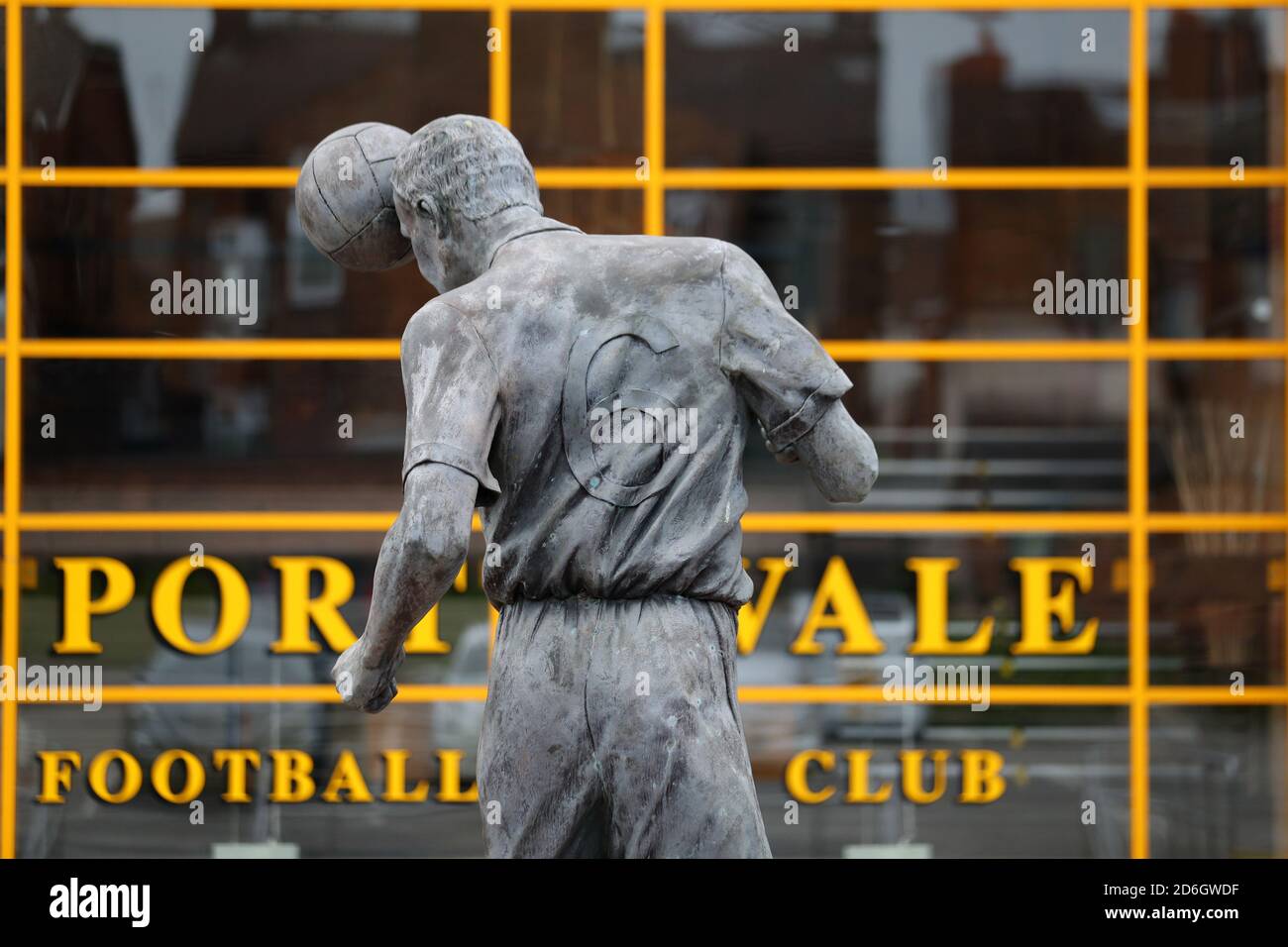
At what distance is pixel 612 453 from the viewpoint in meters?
3.94

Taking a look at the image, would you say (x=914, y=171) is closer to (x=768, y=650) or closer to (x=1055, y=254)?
(x=1055, y=254)

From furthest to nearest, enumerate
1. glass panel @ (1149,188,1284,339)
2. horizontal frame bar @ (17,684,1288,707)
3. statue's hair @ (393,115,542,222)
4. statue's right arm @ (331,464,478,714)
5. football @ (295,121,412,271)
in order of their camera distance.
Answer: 1. glass panel @ (1149,188,1284,339)
2. horizontal frame bar @ (17,684,1288,707)
3. football @ (295,121,412,271)
4. statue's hair @ (393,115,542,222)
5. statue's right arm @ (331,464,478,714)

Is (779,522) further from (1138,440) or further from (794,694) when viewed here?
(1138,440)

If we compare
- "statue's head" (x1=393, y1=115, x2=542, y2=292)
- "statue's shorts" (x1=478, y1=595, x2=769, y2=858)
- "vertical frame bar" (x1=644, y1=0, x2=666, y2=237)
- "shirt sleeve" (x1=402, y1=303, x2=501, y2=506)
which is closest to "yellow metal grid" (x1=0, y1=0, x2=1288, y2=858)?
"vertical frame bar" (x1=644, y1=0, x2=666, y2=237)

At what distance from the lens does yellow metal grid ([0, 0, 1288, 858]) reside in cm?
859

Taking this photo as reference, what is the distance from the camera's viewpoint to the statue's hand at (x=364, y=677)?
155 inches

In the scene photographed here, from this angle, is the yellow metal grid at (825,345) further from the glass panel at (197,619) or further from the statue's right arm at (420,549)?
the statue's right arm at (420,549)

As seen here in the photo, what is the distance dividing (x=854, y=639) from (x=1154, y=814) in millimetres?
1657

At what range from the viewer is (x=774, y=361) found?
3.97 meters

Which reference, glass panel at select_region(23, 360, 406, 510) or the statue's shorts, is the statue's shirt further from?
glass panel at select_region(23, 360, 406, 510)

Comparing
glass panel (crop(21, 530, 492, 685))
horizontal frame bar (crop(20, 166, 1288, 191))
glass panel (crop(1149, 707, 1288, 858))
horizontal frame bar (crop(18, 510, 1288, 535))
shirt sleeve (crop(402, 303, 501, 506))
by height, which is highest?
horizontal frame bar (crop(20, 166, 1288, 191))

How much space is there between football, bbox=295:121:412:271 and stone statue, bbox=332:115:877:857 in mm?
439

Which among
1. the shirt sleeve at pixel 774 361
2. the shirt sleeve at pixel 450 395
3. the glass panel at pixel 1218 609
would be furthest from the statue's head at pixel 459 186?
the glass panel at pixel 1218 609

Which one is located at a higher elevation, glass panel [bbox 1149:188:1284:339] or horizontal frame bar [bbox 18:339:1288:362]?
glass panel [bbox 1149:188:1284:339]
